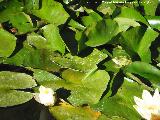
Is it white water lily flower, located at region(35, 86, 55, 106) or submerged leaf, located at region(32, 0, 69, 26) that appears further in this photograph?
submerged leaf, located at region(32, 0, 69, 26)

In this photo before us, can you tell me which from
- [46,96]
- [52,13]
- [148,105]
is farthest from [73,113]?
[52,13]

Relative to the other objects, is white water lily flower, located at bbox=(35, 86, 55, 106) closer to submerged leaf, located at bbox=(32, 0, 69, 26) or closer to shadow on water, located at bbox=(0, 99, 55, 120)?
shadow on water, located at bbox=(0, 99, 55, 120)

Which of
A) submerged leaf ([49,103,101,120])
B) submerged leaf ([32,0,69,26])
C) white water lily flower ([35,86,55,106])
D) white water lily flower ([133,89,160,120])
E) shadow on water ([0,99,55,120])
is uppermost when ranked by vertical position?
submerged leaf ([32,0,69,26])

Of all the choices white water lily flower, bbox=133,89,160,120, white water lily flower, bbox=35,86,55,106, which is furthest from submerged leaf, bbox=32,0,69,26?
white water lily flower, bbox=133,89,160,120

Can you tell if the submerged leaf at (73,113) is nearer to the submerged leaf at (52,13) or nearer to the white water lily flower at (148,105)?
the white water lily flower at (148,105)

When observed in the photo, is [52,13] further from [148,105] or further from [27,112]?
[148,105]

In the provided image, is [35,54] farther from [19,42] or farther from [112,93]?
[112,93]
